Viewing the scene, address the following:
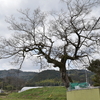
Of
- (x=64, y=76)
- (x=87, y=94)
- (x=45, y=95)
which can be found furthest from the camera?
(x=45, y=95)

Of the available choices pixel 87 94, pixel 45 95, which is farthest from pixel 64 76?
pixel 45 95

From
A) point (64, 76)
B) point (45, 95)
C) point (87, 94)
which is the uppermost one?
point (64, 76)

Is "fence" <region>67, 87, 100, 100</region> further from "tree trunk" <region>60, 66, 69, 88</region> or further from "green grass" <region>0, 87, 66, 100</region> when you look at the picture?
"green grass" <region>0, 87, 66, 100</region>

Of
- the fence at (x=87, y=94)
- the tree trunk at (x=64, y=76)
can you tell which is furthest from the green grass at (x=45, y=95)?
the fence at (x=87, y=94)

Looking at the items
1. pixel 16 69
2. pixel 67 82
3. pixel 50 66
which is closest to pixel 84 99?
pixel 67 82

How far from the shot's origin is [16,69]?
12977mm

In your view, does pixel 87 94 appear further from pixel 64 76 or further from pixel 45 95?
pixel 45 95

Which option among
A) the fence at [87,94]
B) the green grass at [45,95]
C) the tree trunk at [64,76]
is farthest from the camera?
the green grass at [45,95]

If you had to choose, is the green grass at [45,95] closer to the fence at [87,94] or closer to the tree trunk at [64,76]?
the tree trunk at [64,76]

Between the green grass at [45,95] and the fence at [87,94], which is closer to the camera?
the fence at [87,94]

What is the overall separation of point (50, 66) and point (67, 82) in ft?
6.30

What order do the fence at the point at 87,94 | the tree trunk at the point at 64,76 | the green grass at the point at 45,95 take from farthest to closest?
the green grass at the point at 45,95
the tree trunk at the point at 64,76
the fence at the point at 87,94

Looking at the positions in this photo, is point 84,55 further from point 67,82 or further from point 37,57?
point 37,57

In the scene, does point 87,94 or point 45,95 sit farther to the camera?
point 45,95
